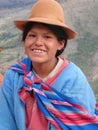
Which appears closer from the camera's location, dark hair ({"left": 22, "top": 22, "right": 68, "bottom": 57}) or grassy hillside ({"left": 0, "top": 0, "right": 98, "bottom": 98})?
dark hair ({"left": 22, "top": 22, "right": 68, "bottom": 57})

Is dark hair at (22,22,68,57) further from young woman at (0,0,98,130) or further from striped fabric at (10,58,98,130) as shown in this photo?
striped fabric at (10,58,98,130)

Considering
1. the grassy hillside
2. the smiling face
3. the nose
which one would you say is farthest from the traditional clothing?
the grassy hillside

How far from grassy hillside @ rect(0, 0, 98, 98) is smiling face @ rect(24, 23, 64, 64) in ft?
53.0

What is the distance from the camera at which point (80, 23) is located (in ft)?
98.5

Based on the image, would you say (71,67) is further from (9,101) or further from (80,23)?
(80,23)

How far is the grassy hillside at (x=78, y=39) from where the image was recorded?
78.0 ft

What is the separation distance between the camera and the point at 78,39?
2830 cm

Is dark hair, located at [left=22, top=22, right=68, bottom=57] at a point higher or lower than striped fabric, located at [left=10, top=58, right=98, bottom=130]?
higher

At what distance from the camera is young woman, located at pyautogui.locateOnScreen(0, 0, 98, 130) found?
2537 millimetres

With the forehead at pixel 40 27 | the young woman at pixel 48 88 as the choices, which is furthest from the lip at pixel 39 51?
the forehead at pixel 40 27

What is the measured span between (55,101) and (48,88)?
9 centimetres

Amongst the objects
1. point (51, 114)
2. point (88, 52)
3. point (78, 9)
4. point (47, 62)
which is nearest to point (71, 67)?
point (47, 62)

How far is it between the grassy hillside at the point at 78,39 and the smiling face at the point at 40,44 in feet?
53.0

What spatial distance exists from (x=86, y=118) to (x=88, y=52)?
23975mm
